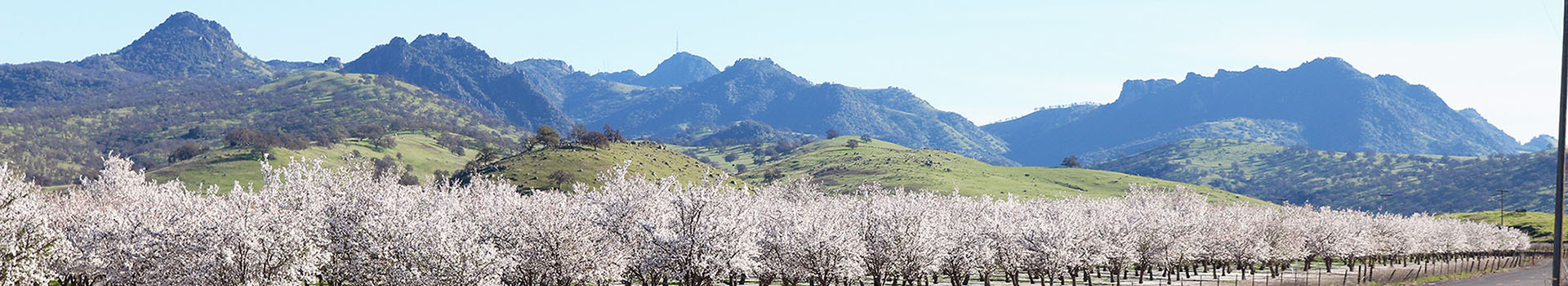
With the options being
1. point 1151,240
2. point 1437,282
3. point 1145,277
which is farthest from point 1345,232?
point 1151,240

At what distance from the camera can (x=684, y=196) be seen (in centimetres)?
4466

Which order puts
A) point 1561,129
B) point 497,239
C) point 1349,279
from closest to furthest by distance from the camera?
point 1561,129, point 497,239, point 1349,279

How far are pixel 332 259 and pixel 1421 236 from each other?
145 m

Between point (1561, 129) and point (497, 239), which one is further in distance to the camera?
point (497, 239)

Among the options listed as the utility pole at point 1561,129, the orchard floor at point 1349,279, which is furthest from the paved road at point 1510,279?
the utility pole at point 1561,129

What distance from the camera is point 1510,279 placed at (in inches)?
3871

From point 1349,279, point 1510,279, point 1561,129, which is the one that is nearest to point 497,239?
point 1561,129

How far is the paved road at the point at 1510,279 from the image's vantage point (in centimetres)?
9112

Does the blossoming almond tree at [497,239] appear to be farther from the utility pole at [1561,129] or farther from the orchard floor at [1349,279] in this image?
the utility pole at [1561,129]

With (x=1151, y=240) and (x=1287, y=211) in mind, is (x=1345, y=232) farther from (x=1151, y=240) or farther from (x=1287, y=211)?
(x=1151, y=240)

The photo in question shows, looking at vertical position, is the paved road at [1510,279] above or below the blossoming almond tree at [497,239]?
below

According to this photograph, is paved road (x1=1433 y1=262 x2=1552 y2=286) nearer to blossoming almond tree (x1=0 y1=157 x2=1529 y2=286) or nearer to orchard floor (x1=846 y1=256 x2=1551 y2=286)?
orchard floor (x1=846 y1=256 x2=1551 y2=286)

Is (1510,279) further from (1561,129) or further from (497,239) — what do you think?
(497,239)

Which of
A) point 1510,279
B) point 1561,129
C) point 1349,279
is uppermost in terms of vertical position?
point 1561,129
